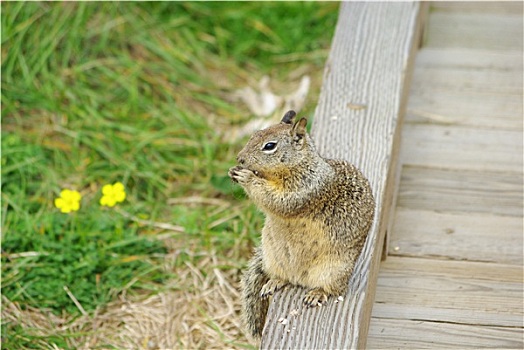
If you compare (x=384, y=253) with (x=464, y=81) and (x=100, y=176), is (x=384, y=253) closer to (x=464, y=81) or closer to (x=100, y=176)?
(x=464, y=81)

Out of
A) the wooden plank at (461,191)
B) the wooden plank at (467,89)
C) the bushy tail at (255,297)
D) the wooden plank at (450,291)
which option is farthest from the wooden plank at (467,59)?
the bushy tail at (255,297)

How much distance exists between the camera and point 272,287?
104 inches

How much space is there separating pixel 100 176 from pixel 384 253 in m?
1.56

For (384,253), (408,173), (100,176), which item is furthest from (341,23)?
(100,176)

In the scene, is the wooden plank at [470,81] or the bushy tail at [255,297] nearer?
the bushy tail at [255,297]

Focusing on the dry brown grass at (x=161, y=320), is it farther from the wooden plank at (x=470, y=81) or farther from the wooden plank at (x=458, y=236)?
the wooden plank at (x=470, y=81)

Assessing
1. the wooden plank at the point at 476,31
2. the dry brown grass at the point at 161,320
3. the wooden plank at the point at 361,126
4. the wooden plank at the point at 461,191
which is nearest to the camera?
the wooden plank at the point at 361,126

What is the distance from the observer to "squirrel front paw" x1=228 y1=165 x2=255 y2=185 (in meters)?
2.51

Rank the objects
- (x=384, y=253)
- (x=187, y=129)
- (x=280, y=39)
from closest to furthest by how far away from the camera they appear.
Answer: (x=384, y=253) < (x=187, y=129) < (x=280, y=39)

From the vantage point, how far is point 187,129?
14.9ft

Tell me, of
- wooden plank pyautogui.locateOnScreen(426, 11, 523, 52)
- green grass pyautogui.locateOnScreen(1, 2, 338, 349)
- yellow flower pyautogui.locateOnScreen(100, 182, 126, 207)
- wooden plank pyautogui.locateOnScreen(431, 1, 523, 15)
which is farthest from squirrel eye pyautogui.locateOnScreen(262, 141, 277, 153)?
wooden plank pyautogui.locateOnScreen(431, 1, 523, 15)

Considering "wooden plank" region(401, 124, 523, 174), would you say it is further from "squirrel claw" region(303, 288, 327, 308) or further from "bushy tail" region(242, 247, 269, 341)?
"squirrel claw" region(303, 288, 327, 308)

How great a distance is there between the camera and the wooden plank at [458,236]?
3.31 m

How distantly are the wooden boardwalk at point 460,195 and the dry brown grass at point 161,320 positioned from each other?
24.2 inches
